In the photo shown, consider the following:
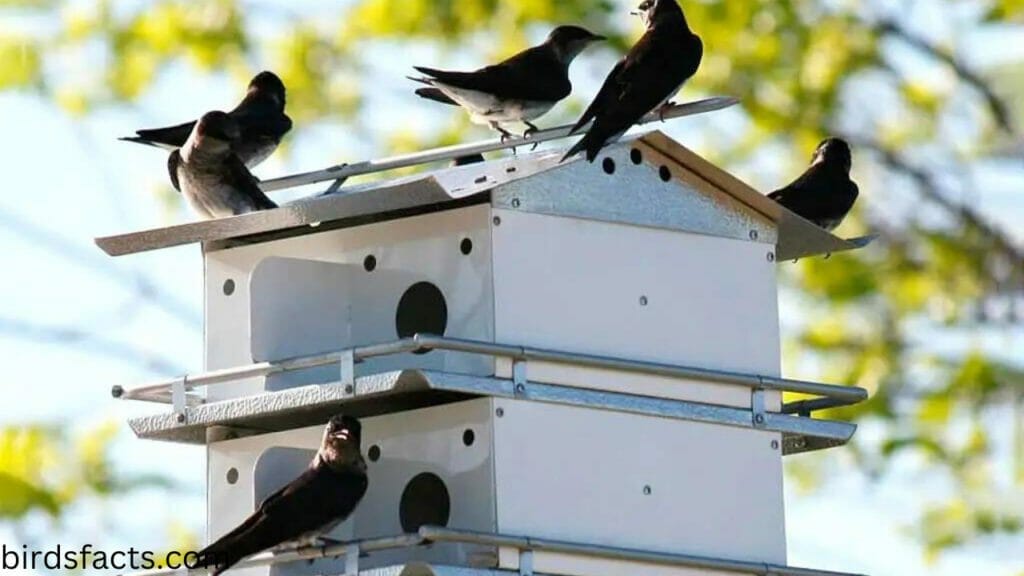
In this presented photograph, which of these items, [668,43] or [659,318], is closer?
→ [659,318]

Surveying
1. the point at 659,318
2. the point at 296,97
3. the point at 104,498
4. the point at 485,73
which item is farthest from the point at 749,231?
the point at 296,97

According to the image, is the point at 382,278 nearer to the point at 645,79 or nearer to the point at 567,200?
the point at 567,200

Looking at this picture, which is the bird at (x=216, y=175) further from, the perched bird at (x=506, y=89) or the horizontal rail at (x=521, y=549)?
the horizontal rail at (x=521, y=549)

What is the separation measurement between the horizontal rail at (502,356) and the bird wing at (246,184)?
46cm

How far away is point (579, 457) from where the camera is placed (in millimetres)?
6160

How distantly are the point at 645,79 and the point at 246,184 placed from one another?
86 centimetres

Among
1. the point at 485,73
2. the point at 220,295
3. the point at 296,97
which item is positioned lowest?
the point at 220,295

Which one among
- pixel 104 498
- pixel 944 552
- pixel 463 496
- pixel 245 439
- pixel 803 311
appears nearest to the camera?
pixel 463 496

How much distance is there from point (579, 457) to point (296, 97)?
6.14 m

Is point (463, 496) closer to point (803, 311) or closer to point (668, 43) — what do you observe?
point (668, 43)

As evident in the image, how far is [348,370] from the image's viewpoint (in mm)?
6008

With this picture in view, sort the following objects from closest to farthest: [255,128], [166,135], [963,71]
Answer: [166,135], [255,128], [963,71]

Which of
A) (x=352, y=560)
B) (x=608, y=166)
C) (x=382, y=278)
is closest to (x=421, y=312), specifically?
(x=382, y=278)

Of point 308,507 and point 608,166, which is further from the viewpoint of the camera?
point 608,166
